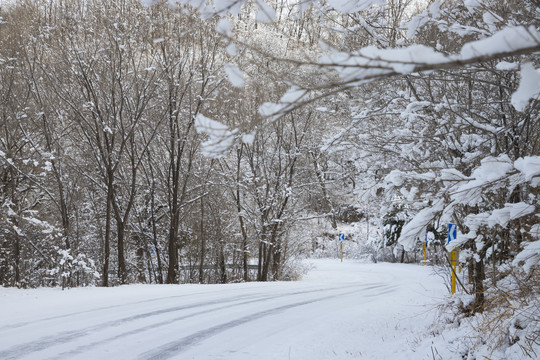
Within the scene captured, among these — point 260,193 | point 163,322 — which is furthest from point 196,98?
point 163,322

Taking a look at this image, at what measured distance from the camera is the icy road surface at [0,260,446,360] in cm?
503

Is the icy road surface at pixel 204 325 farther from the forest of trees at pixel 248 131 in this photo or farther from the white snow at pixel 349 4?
the white snow at pixel 349 4

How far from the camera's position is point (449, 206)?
3.51 meters

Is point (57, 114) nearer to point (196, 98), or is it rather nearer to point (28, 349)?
point (196, 98)

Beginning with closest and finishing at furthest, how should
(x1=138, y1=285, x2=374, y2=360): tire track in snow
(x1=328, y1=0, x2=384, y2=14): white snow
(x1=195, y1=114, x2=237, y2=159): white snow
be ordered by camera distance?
(x1=195, y1=114, x2=237, y2=159): white snow → (x1=328, y1=0, x2=384, y2=14): white snow → (x1=138, y1=285, x2=374, y2=360): tire track in snow

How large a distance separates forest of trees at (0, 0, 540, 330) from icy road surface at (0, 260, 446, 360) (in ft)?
4.69

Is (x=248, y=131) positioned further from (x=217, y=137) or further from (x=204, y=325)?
(x=204, y=325)

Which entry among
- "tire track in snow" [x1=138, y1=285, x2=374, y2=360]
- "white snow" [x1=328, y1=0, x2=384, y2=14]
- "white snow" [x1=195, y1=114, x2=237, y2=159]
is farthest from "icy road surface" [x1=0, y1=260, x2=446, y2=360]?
"white snow" [x1=328, y1=0, x2=384, y2=14]

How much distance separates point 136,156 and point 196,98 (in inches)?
136

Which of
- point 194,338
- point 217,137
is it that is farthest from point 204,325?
point 217,137

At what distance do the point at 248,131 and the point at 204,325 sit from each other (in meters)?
4.77

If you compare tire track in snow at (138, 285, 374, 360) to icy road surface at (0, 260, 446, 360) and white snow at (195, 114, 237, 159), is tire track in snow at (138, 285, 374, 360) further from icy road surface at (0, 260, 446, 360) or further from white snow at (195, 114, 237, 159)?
white snow at (195, 114, 237, 159)

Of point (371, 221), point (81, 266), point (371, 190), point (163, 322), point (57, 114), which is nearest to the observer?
point (371, 190)

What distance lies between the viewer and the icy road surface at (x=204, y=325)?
5.03 m
